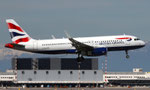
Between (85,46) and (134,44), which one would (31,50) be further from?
(134,44)

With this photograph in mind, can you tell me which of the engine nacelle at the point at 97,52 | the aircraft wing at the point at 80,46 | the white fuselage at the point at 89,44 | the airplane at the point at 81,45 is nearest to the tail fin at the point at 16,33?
the airplane at the point at 81,45

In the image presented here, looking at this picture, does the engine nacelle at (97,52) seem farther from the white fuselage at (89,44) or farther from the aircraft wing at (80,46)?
the white fuselage at (89,44)

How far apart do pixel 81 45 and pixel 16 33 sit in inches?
884

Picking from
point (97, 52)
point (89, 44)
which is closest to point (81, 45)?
point (89, 44)

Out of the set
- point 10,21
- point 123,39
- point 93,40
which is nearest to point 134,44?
point 123,39

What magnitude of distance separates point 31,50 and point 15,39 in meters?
7.13

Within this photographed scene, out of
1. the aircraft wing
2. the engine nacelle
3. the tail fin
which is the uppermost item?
the tail fin

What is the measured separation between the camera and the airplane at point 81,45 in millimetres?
124812

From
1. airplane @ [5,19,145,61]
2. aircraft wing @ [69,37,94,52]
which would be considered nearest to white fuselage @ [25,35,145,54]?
airplane @ [5,19,145,61]

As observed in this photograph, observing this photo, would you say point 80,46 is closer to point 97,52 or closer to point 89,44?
point 89,44

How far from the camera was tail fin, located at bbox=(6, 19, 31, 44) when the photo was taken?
13350 centimetres

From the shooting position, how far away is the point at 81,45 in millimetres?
125312

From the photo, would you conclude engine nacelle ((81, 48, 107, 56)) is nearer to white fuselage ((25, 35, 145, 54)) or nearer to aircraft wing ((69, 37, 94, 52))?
aircraft wing ((69, 37, 94, 52))

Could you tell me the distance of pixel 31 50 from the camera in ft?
427
